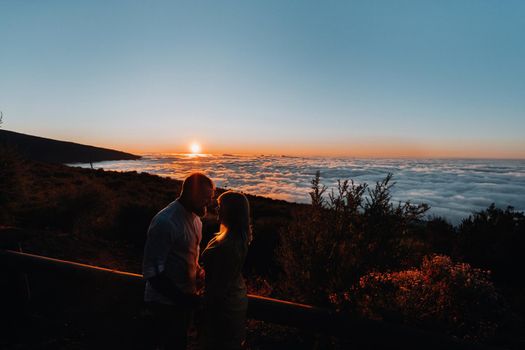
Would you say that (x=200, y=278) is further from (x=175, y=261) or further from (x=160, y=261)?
(x=160, y=261)

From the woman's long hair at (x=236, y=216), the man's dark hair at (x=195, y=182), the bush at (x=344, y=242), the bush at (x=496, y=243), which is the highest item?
the man's dark hair at (x=195, y=182)

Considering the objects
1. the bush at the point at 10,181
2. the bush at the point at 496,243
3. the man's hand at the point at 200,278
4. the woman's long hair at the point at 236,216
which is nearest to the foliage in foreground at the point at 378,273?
the man's hand at the point at 200,278

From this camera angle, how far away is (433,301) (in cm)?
455

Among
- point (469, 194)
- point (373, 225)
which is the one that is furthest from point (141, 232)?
point (469, 194)

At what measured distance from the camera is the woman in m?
2.32

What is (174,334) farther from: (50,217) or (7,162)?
(7,162)

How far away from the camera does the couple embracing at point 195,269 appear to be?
2.35 m

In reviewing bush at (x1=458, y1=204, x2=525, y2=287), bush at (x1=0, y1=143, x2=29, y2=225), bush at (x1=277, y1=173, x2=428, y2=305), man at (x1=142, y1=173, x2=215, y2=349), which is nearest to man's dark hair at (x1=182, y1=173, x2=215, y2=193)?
man at (x1=142, y1=173, x2=215, y2=349)

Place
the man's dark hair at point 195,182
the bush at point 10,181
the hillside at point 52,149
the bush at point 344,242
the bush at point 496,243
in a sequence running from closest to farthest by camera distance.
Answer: the man's dark hair at point 195,182
the bush at point 344,242
the bush at point 496,243
the bush at point 10,181
the hillside at point 52,149

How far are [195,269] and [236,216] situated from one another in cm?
68

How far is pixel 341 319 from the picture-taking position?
261 cm

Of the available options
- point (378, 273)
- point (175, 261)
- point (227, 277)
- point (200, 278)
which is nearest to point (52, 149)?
point (378, 273)

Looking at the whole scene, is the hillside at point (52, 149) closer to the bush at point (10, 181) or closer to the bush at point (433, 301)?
the bush at point (10, 181)

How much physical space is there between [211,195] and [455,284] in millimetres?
3836
